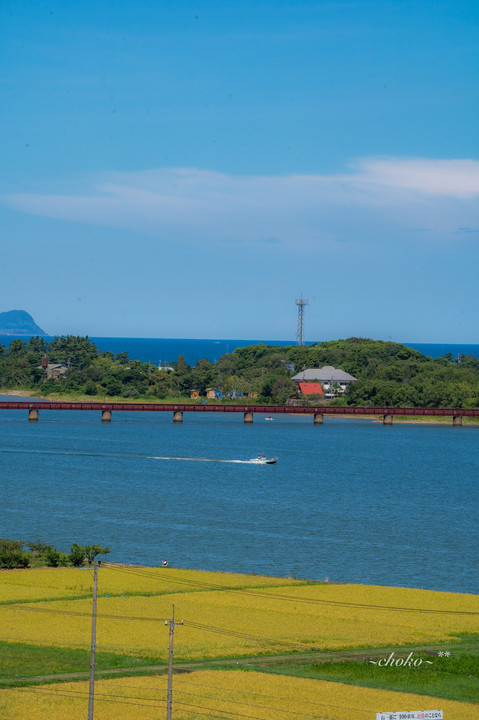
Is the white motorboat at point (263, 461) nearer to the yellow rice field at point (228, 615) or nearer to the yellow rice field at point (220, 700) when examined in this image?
the yellow rice field at point (228, 615)

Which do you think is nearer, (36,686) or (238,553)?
(36,686)

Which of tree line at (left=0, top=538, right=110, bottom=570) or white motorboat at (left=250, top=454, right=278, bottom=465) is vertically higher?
white motorboat at (left=250, top=454, right=278, bottom=465)

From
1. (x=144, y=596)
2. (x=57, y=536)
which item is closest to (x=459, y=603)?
(x=144, y=596)

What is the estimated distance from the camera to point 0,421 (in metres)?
174

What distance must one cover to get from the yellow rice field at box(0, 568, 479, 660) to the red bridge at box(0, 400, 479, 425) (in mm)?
116161

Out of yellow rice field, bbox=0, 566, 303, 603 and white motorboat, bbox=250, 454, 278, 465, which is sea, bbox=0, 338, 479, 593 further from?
yellow rice field, bbox=0, 566, 303, 603

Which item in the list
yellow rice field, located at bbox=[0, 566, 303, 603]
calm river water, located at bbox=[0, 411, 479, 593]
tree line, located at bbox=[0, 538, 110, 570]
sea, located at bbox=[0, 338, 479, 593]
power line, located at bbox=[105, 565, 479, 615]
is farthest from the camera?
calm river water, located at bbox=[0, 411, 479, 593]

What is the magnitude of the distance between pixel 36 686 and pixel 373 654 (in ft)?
47.0

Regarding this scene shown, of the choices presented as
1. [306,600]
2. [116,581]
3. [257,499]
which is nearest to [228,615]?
[306,600]

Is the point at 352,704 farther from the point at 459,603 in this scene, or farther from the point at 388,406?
the point at 388,406

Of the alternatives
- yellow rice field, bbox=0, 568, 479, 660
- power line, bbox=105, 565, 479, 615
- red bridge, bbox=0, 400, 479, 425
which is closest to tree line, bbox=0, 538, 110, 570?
yellow rice field, bbox=0, 568, 479, 660

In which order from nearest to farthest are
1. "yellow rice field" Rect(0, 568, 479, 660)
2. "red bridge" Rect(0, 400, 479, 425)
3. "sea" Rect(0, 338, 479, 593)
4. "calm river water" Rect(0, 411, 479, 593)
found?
"yellow rice field" Rect(0, 568, 479, 660), "sea" Rect(0, 338, 479, 593), "calm river water" Rect(0, 411, 479, 593), "red bridge" Rect(0, 400, 479, 425)

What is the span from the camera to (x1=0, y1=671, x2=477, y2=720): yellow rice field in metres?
32.9

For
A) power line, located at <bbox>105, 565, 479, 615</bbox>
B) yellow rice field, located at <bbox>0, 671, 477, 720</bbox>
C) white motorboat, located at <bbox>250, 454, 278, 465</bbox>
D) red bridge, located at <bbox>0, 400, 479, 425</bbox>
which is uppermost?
red bridge, located at <bbox>0, 400, 479, 425</bbox>
